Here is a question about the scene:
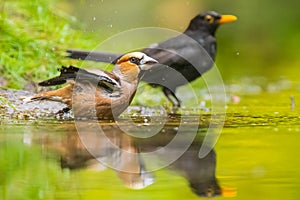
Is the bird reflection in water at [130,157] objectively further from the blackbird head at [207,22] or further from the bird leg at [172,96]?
the blackbird head at [207,22]

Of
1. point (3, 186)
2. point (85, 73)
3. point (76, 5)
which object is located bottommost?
point (3, 186)

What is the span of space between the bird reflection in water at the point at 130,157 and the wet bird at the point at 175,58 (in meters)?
2.43

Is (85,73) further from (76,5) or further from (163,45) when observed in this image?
(76,5)

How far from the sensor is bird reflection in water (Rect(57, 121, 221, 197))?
178 inches

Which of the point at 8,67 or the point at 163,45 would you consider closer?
the point at 8,67

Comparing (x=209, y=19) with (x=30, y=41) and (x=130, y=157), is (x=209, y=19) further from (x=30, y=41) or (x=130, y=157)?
(x=130, y=157)

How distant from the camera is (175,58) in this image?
30.5 ft

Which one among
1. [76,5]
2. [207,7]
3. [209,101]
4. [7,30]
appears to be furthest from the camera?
[207,7]

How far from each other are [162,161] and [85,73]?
1880mm

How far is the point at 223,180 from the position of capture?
4.48 m

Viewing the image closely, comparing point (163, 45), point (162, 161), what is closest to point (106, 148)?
point (162, 161)

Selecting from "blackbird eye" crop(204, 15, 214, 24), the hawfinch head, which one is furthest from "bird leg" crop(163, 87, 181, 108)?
the hawfinch head

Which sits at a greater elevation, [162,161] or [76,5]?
[76,5]

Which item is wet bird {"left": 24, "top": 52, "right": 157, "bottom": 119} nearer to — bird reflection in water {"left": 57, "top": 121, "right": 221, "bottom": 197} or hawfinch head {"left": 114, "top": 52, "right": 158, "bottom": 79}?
hawfinch head {"left": 114, "top": 52, "right": 158, "bottom": 79}
